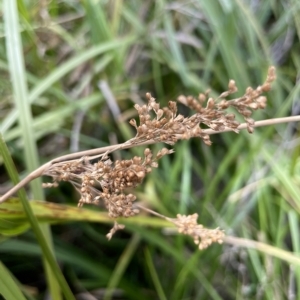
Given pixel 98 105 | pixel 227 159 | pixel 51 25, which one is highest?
pixel 51 25

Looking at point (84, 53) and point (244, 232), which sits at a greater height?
point (84, 53)

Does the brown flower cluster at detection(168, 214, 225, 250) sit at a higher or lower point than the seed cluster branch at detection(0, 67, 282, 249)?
lower

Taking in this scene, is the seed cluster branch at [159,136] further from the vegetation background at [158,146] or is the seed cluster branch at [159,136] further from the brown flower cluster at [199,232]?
the vegetation background at [158,146]

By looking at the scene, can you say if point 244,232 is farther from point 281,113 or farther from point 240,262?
point 281,113

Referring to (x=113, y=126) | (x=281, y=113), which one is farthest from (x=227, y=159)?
(x=113, y=126)

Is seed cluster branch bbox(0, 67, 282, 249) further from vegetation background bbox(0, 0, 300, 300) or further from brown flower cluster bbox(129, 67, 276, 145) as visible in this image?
vegetation background bbox(0, 0, 300, 300)

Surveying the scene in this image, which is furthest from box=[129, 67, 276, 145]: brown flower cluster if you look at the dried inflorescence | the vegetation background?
the vegetation background

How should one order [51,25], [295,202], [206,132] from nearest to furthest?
[206,132], [295,202], [51,25]

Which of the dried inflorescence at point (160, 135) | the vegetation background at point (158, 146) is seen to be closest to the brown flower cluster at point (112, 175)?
the dried inflorescence at point (160, 135)
